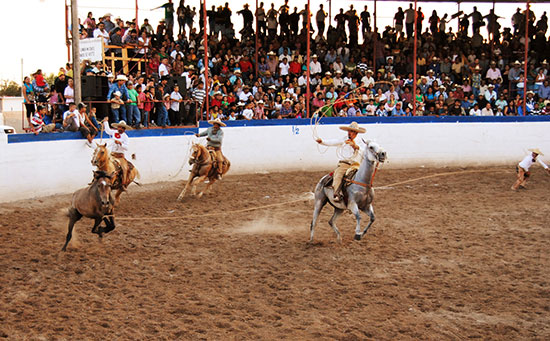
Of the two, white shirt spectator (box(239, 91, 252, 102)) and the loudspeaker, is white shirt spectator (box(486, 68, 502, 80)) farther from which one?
the loudspeaker

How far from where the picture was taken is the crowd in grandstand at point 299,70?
17.7 meters

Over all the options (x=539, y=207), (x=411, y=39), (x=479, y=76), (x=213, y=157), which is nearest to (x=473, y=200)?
(x=539, y=207)

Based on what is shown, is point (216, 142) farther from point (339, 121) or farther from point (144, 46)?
point (144, 46)

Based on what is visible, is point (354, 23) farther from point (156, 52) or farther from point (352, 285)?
point (352, 285)

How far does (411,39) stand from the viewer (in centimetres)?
2552

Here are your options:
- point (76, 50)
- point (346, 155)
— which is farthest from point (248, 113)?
point (346, 155)

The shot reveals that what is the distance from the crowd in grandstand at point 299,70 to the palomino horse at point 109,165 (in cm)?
242

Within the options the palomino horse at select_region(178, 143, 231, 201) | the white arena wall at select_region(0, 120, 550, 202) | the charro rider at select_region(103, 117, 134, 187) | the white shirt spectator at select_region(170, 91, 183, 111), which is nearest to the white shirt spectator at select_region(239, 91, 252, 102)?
the white arena wall at select_region(0, 120, 550, 202)

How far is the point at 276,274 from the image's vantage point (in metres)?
8.72

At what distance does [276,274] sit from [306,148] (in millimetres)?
10686

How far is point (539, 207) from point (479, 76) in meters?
10.5

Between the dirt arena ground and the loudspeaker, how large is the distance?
11.5 feet

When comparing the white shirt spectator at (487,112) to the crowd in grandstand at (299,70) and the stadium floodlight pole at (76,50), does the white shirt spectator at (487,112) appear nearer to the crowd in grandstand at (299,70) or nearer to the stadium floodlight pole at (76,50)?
the crowd in grandstand at (299,70)

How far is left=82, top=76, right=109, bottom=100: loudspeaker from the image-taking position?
52.3 feet
